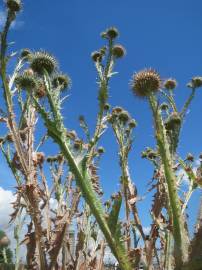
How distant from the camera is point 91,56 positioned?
8.05m

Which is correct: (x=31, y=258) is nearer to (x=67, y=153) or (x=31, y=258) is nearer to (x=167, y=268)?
(x=167, y=268)

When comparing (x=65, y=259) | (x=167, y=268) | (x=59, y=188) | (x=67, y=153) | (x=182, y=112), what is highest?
(x=182, y=112)

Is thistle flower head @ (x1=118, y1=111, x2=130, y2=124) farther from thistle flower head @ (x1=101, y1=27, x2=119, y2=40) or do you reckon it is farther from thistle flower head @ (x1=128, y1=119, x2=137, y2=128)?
thistle flower head @ (x1=101, y1=27, x2=119, y2=40)

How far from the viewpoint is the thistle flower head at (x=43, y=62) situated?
4723mm

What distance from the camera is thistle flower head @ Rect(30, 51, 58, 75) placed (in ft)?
15.5

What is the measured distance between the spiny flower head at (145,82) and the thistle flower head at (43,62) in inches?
43.4

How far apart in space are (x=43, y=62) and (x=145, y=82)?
1.33m

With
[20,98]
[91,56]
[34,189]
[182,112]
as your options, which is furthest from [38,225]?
[91,56]

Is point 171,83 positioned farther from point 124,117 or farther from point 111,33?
point 111,33

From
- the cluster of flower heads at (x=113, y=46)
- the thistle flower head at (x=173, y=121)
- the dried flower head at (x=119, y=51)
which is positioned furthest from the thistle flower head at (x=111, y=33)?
the thistle flower head at (x=173, y=121)

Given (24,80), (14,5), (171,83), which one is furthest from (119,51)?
(14,5)

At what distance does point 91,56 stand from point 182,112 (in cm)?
296

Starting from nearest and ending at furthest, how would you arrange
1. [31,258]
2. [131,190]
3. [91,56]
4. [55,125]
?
[55,125] → [31,258] → [131,190] → [91,56]

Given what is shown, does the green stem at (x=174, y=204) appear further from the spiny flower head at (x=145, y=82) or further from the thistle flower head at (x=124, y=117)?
the thistle flower head at (x=124, y=117)
